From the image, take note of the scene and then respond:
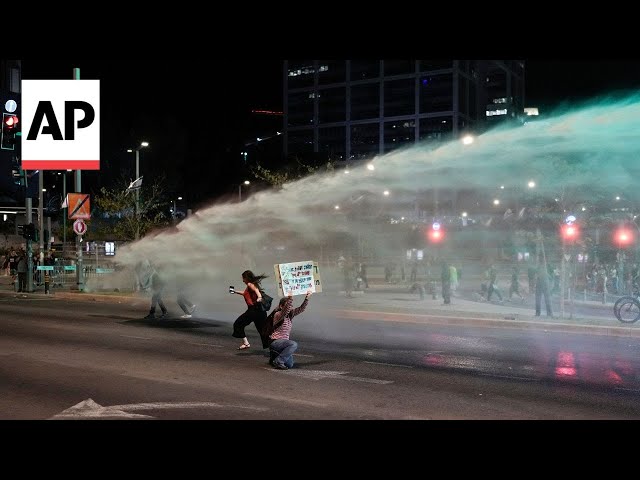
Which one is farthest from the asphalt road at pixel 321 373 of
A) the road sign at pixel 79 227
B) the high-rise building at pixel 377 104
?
the high-rise building at pixel 377 104

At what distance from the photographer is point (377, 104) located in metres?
115

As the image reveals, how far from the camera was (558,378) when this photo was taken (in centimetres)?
955

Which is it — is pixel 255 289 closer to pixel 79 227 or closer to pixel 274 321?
pixel 274 321

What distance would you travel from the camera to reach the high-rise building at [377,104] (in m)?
110

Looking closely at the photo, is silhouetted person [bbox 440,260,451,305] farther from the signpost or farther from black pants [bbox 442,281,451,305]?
the signpost

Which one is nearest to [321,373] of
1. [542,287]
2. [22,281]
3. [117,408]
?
[117,408]

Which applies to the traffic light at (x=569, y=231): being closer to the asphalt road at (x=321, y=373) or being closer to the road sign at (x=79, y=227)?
the asphalt road at (x=321, y=373)

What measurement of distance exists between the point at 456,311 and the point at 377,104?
100258mm

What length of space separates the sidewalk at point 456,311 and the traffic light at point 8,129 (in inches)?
282

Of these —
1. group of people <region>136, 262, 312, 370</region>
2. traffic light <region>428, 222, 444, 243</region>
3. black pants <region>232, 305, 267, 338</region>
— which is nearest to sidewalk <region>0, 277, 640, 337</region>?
traffic light <region>428, 222, 444, 243</region>
